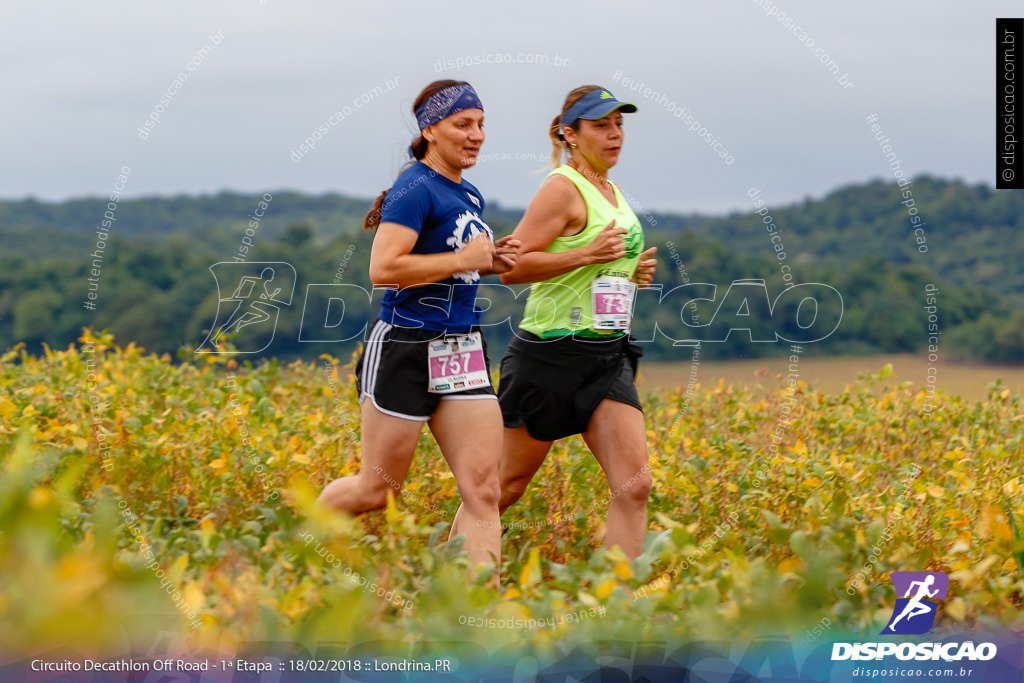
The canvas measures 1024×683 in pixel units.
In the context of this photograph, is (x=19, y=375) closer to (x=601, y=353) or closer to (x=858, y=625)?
(x=601, y=353)

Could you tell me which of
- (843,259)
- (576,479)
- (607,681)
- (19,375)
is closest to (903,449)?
(576,479)

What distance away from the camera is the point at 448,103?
389 cm

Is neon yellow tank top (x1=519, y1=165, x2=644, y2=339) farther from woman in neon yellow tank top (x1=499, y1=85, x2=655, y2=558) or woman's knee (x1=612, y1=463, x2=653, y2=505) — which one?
woman's knee (x1=612, y1=463, x2=653, y2=505)

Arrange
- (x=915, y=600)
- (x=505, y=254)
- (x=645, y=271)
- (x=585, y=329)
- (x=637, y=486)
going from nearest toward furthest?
(x=915, y=600) < (x=505, y=254) < (x=637, y=486) < (x=585, y=329) < (x=645, y=271)

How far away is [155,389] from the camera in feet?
23.0

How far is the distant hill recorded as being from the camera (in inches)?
692

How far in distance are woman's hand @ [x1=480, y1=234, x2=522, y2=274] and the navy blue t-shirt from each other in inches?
4.2

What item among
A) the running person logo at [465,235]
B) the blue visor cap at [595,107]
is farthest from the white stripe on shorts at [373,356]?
the blue visor cap at [595,107]

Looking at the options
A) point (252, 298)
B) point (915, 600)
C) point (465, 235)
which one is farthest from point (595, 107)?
point (915, 600)

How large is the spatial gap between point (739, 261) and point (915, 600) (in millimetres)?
17373

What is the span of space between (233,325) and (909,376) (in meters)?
4.64

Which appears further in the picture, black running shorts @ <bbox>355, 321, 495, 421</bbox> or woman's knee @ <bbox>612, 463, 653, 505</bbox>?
woman's knee @ <bbox>612, 463, 653, 505</bbox>

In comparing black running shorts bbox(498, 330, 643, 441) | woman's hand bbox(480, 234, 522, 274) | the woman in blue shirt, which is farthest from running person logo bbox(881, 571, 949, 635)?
woman's hand bbox(480, 234, 522, 274)

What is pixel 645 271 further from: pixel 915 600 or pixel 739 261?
pixel 739 261
